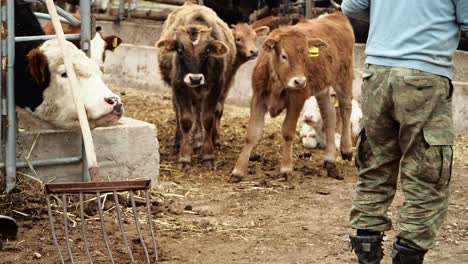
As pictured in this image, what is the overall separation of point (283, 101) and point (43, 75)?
2.77 meters

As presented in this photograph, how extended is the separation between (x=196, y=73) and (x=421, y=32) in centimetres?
478

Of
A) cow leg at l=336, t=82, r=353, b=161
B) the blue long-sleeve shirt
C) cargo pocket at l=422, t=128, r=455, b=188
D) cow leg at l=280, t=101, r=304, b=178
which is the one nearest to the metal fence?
cow leg at l=280, t=101, r=304, b=178

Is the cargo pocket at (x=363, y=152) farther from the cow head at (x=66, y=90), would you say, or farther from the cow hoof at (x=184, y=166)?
the cow hoof at (x=184, y=166)

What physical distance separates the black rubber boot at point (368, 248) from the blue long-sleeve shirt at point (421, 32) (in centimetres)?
97

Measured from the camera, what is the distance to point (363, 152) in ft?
17.9

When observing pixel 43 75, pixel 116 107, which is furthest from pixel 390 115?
pixel 43 75

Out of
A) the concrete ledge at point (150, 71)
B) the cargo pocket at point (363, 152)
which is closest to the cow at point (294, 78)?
the concrete ledge at point (150, 71)

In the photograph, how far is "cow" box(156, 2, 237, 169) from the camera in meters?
9.73

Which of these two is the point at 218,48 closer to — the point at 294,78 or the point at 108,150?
the point at 294,78

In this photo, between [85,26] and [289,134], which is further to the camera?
[289,134]

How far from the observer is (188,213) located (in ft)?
25.3

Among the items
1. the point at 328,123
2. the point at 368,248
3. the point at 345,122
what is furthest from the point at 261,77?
the point at 368,248

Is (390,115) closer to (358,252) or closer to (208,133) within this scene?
(358,252)

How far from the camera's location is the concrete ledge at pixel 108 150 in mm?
7660
